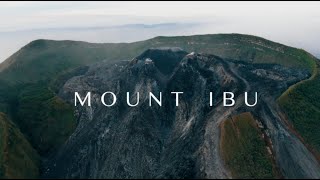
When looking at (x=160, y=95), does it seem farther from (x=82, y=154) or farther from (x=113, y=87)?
(x=82, y=154)

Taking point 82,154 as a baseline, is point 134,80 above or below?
above

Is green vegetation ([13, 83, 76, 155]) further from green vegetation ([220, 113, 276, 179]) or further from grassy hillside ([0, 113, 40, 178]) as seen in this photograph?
green vegetation ([220, 113, 276, 179])

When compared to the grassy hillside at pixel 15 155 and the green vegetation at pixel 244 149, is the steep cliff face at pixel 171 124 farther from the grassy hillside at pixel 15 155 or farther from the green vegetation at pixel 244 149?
the grassy hillside at pixel 15 155

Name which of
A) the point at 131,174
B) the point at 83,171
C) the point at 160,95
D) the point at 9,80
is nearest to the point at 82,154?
the point at 83,171

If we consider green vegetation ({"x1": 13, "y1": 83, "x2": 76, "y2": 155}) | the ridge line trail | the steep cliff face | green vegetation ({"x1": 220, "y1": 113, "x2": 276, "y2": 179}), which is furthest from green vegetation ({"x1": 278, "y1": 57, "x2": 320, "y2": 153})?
green vegetation ({"x1": 13, "y1": 83, "x2": 76, "y2": 155})

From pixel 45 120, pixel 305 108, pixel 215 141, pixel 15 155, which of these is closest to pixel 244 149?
pixel 215 141

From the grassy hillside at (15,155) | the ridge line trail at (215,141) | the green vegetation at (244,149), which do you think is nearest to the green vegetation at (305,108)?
the ridge line trail at (215,141)

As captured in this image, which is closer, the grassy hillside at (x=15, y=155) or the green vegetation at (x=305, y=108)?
the grassy hillside at (x=15, y=155)

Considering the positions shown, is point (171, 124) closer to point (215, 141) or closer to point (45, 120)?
point (215, 141)
